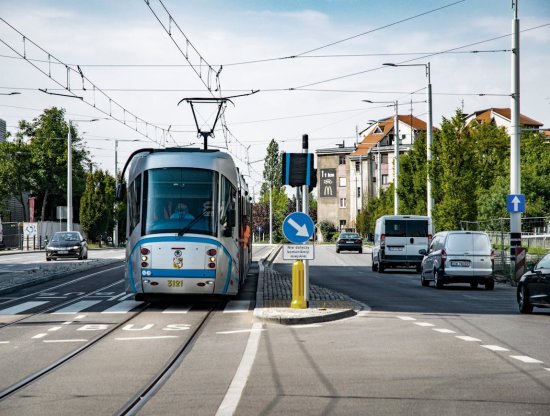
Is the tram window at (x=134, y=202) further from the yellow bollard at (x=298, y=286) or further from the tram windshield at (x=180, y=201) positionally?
Result: the yellow bollard at (x=298, y=286)

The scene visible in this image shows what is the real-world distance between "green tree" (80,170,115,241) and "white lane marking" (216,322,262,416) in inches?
2939

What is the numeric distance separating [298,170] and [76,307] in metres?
5.57

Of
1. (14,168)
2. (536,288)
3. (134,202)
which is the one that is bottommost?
(536,288)

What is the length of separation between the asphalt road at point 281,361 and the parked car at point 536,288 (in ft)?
1.18

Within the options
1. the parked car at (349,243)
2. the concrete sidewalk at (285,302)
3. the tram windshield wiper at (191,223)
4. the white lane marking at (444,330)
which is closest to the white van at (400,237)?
the concrete sidewalk at (285,302)

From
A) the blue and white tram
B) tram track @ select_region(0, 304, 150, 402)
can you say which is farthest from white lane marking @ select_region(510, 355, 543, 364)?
the blue and white tram

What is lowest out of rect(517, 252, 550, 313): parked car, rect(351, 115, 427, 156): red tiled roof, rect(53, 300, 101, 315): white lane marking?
rect(53, 300, 101, 315): white lane marking

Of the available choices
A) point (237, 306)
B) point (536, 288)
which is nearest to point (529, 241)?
point (536, 288)

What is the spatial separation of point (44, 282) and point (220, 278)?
12063 millimetres

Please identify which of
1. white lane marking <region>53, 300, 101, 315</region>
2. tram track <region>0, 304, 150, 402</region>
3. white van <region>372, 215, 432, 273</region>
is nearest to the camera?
tram track <region>0, 304, 150, 402</region>

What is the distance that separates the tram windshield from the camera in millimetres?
19031

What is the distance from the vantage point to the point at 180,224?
1902cm

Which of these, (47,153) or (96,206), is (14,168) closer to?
Answer: (47,153)

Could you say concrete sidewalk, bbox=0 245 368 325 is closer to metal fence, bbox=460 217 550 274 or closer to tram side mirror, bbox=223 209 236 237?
tram side mirror, bbox=223 209 236 237
